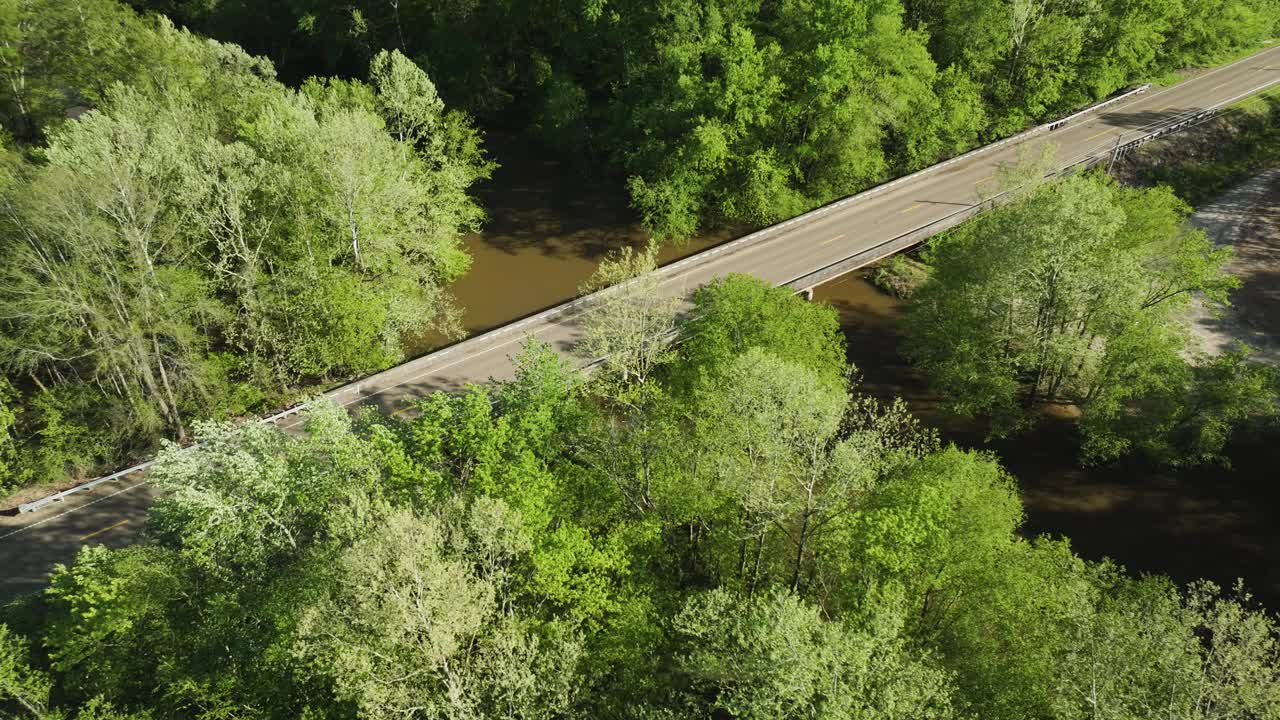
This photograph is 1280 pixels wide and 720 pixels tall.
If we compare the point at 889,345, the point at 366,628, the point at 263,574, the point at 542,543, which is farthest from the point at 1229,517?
the point at 263,574

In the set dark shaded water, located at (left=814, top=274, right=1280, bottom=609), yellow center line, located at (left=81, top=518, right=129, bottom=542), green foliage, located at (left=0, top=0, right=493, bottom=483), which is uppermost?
green foliage, located at (left=0, top=0, right=493, bottom=483)

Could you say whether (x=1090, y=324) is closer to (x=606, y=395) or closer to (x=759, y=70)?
(x=606, y=395)

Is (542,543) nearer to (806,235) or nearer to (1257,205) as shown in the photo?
(806,235)

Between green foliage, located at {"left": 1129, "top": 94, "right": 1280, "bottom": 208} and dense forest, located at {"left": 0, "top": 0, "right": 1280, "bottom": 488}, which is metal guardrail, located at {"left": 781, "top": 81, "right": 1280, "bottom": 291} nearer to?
green foliage, located at {"left": 1129, "top": 94, "right": 1280, "bottom": 208}

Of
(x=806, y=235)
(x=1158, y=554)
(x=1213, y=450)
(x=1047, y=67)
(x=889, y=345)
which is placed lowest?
(x=1158, y=554)

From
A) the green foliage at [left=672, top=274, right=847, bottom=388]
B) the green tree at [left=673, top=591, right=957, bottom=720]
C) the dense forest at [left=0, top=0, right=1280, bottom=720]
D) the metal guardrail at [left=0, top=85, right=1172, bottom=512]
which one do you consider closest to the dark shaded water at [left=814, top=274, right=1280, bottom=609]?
the dense forest at [left=0, top=0, right=1280, bottom=720]

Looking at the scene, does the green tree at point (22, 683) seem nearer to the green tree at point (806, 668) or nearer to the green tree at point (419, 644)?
the green tree at point (419, 644)
